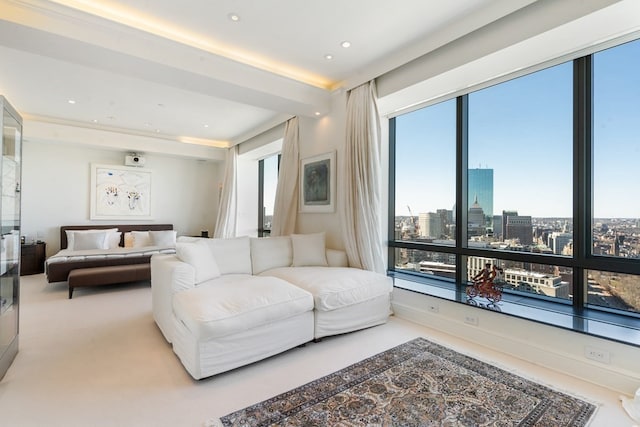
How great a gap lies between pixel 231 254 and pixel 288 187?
1.79 metres

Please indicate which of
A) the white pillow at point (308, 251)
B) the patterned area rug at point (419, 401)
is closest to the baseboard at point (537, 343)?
the patterned area rug at point (419, 401)

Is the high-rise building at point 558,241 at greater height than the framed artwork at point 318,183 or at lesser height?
lesser

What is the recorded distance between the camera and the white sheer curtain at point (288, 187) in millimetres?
4812

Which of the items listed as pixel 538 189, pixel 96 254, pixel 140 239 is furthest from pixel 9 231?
pixel 538 189

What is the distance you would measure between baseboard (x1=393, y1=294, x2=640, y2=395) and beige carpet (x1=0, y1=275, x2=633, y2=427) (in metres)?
0.08

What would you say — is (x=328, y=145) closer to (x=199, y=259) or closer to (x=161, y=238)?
(x=199, y=259)

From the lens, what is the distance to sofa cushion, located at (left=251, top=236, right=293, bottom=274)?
3535 mm

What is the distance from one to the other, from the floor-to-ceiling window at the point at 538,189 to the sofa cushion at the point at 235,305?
1.73 meters

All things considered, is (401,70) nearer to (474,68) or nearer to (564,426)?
(474,68)

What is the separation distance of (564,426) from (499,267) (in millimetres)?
1653

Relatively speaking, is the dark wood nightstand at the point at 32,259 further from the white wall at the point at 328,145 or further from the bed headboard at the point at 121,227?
the white wall at the point at 328,145

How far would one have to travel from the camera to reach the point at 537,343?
2.45 m

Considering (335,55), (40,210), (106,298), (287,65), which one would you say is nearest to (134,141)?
(40,210)

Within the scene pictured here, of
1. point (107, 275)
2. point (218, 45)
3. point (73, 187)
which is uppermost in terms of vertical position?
point (218, 45)
